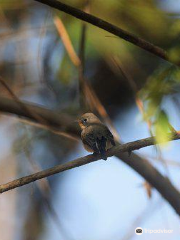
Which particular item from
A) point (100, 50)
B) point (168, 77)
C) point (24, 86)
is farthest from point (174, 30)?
point (24, 86)

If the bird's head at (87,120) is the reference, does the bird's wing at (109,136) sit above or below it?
below

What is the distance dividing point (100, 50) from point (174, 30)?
1.24m

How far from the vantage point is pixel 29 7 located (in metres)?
3.23

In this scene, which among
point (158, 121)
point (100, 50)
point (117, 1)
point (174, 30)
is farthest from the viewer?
point (100, 50)

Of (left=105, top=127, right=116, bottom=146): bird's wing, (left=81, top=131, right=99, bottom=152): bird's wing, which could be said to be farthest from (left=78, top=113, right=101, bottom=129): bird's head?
(left=105, top=127, right=116, bottom=146): bird's wing

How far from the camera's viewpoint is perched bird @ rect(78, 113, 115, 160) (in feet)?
7.93

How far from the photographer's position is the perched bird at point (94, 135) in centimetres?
242

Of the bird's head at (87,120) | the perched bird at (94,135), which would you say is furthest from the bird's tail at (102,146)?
the bird's head at (87,120)

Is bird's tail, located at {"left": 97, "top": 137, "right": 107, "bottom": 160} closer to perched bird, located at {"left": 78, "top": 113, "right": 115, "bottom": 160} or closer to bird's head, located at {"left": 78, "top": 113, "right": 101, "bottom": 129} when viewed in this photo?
perched bird, located at {"left": 78, "top": 113, "right": 115, "bottom": 160}

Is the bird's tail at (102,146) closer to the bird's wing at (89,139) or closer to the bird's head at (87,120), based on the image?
the bird's wing at (89,139)

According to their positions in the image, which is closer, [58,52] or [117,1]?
[117,1]

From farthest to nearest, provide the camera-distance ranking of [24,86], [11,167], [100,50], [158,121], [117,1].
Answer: [24,86], [11,167], [100,50], [117,1], [158,121]

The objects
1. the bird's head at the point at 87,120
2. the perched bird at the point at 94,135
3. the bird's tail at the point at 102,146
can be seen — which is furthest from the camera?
the bird's head at the point at 87,120

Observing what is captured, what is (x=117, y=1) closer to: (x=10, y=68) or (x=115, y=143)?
(x=115, y=143)
